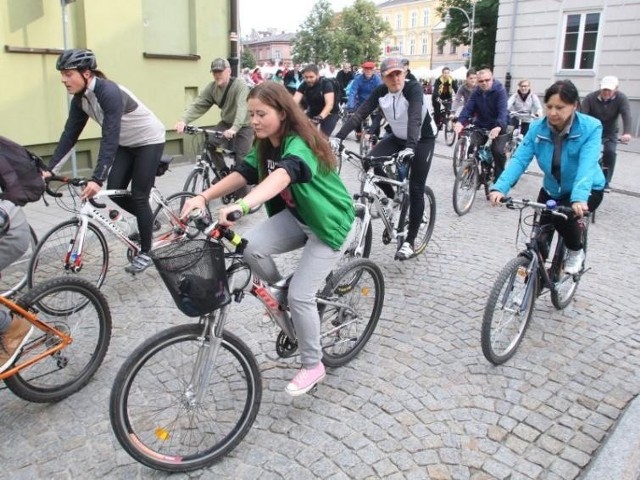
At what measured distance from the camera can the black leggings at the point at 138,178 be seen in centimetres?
521

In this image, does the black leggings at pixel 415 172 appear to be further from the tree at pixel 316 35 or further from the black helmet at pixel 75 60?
the tree at pixel 316 35

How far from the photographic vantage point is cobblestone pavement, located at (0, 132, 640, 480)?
2943 mm

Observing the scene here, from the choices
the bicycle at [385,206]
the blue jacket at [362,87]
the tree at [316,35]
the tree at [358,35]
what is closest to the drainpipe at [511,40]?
the blue jacket at [362,87]

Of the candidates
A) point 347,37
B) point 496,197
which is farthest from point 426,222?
point 347,37

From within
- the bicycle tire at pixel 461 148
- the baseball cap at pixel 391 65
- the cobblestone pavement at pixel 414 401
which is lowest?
the cobblestone pavement at pixel 414 401

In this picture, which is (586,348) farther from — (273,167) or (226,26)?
(226,26)

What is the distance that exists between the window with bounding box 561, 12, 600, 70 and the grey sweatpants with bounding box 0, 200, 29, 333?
2192 centimetres

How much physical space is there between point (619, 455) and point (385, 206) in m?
3.18

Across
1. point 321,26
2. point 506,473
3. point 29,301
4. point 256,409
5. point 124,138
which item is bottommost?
point 506,473

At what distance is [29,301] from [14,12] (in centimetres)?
629

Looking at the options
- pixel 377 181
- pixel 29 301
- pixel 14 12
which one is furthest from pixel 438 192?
pixel 29 301

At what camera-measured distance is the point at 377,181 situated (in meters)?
5.52

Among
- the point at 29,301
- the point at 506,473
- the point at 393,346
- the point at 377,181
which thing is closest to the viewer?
the point at 506,473

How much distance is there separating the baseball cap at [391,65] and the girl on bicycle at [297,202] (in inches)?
97.0
